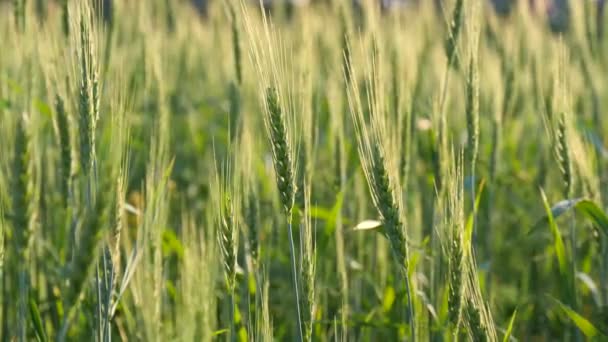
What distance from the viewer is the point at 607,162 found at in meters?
3.47

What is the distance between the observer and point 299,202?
6.13 ft

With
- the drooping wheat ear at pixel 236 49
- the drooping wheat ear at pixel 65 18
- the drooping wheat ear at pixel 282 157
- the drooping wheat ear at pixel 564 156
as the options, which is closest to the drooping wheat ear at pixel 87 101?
the drooping wheat ear at pixel 282 157

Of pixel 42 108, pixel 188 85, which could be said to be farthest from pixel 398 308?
pixel 188 85

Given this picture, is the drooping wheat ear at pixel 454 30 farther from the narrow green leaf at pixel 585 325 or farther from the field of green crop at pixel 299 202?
the narrow green leaf at pixel 585 325

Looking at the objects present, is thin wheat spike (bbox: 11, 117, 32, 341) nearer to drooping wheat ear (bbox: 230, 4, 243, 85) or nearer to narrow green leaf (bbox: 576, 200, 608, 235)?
drooping wheat ear (bbox: 230, 4, 243, 85)

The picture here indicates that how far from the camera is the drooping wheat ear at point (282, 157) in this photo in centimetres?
142

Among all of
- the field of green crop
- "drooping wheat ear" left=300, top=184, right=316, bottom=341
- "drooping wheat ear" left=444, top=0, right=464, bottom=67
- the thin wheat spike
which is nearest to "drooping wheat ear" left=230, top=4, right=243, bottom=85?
the field of green crop

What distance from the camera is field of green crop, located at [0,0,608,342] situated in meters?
1.42

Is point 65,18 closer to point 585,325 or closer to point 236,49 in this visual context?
point 236,49

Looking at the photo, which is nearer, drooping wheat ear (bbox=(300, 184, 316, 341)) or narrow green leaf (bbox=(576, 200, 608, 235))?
drooping wheat ear (bbox=(300, 184, 316, 341))

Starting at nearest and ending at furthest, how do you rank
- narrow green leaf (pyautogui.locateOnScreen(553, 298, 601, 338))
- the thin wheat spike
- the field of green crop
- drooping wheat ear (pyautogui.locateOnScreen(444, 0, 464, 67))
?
the field of green crop, the thin wheat spike, narrow green leaf (pyautogui.locateOnScreen(553, 298, 601, 338)), drooping wheat ear (pyautogui.locateOnScreen(444, 0, 464, 67))

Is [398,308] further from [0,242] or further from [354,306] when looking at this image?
[0,242]

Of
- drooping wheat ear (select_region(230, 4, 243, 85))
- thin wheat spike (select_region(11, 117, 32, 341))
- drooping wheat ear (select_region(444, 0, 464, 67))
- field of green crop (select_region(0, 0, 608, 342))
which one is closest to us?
field of green crop (select_region(0, 0, 608, 342))

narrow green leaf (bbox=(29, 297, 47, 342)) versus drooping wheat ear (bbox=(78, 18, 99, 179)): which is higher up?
drooping wheat ear (bbox=(78, 18, 99, 179))
